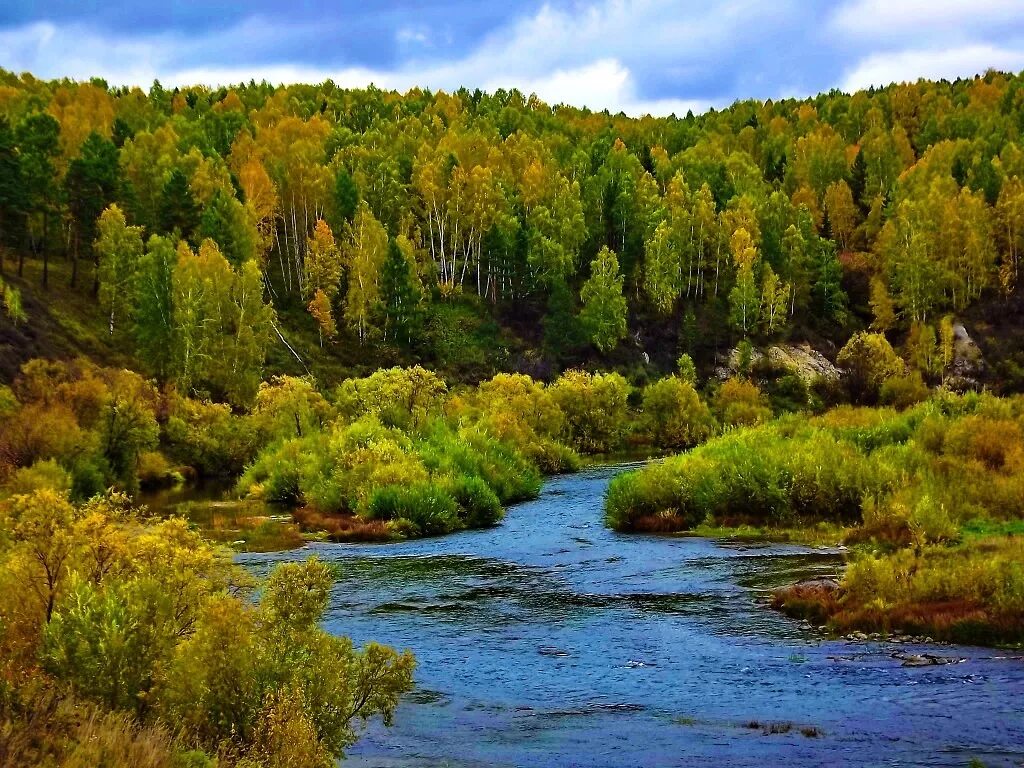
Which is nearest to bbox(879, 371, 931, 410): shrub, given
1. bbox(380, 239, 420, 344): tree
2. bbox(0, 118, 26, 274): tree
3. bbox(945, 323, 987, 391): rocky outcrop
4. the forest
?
the forest

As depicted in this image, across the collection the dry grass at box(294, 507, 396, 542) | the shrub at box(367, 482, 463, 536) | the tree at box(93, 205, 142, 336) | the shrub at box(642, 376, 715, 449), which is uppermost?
the tree at box(93, 205, 142, 336)

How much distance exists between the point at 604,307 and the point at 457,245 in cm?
2377

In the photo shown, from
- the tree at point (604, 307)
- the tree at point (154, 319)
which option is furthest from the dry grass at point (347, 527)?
the tree at point (604, 307)

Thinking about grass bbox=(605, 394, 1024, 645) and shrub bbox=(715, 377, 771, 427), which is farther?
shrub bbox=(715, 377, 771, 427)

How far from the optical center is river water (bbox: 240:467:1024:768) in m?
18.1

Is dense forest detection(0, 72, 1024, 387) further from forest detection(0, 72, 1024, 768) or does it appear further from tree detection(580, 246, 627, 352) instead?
forest detection(0, 72, 1024, 768)

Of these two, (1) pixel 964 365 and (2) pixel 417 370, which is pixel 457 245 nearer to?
(2) pixel 417 370

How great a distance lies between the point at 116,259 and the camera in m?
94.4

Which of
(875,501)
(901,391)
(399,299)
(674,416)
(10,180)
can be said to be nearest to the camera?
(875,501)

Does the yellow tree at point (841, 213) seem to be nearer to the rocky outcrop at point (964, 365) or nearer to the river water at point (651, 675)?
the rocky outcrop at point (964, 365)

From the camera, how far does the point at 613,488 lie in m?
45.8

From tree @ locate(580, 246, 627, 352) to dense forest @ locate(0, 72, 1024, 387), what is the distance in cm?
24

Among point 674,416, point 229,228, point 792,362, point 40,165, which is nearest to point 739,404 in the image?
point 674,416

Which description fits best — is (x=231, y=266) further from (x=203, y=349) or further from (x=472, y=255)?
(x=472, y=255)
